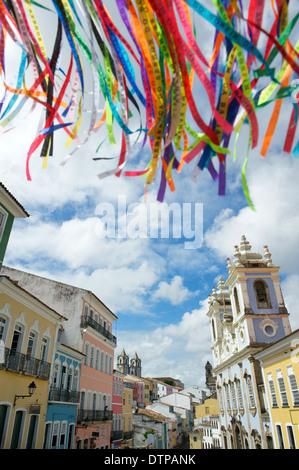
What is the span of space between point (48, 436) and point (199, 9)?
1834 centimetres

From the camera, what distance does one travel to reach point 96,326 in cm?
2488

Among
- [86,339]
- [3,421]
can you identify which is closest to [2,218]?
[3,421]

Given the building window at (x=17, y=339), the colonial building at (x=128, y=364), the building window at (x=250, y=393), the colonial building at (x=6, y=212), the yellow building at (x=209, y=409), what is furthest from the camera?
the colonial building at (x=128, y=364)

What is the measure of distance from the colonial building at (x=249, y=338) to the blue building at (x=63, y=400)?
37.5 ft

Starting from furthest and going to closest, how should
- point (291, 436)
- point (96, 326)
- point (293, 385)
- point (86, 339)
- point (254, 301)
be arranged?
point (254, 301) → point (96, 326) → point (86, 339) → point (291, 436) → point (293, 385)

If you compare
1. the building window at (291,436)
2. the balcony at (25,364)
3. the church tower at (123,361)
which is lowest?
the building window at (291,436)

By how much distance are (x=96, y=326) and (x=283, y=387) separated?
1321cm

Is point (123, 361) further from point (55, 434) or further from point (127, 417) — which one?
point (55, 434)

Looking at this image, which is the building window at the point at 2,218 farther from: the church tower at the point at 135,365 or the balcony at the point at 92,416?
the church tower at the point at 135,365

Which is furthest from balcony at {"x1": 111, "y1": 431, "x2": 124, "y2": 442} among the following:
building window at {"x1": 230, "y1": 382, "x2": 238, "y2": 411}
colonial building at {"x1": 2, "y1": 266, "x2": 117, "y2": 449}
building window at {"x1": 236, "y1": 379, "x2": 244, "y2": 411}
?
building window at {"x1": 236, "y1": 379, "x2": 244, "y2": 411}

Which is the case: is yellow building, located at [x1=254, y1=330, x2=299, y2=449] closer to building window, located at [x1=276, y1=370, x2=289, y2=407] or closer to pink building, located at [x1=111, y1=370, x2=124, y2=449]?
building window, located at [x1=276, y1=370, x2=289, y2=407]

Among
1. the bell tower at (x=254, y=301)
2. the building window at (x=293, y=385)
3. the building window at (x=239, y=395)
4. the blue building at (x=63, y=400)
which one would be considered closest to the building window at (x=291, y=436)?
the building window at (x=293, y=385)

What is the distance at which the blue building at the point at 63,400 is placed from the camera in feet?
54.1
